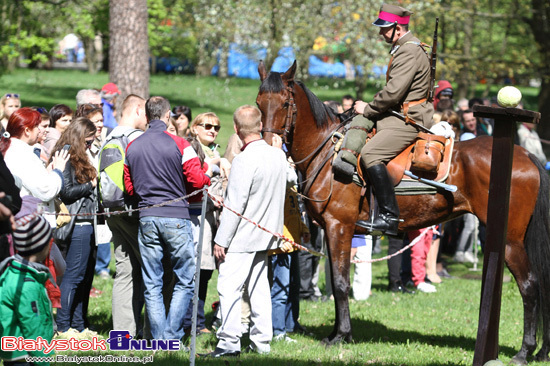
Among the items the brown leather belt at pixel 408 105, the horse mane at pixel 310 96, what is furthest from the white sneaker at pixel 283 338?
the brown leather belt at pixel 408 105

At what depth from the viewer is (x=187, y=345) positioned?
7684 mm

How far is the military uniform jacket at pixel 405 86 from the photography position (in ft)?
25.5

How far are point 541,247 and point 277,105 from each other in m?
3.32

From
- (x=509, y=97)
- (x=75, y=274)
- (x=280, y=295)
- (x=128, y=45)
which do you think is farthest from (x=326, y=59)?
(x=509, y=97)

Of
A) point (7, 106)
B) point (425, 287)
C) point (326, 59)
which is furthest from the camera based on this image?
point (326, 59)

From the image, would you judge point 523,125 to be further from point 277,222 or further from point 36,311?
point 36,311

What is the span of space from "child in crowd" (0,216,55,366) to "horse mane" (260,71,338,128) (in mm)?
3468

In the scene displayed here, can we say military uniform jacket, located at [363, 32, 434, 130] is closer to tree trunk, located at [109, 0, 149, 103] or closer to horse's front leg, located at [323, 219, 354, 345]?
horse's front leg, located at [323, 219, 354, 345]

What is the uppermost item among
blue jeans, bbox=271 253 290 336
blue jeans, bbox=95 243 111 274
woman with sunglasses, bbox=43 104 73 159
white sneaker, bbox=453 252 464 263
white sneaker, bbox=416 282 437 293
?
woman with sunglasses, bbox=43 104 73 159

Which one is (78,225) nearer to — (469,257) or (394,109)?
(394,109)

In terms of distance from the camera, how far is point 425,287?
11.8 metres

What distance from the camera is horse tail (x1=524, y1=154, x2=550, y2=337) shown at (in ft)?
26.1

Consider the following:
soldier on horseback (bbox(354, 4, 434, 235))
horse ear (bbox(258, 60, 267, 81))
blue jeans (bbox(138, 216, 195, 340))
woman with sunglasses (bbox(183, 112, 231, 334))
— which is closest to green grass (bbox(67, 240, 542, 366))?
blue jeans (bbox(138, 216, 195, 340))

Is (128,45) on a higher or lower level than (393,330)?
higher
